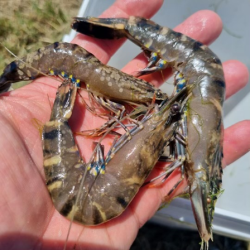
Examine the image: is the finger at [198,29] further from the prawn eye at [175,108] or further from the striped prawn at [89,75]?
the prawn eye at [175,108]

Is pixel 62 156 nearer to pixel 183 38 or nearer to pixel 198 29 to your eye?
pixel 183 38

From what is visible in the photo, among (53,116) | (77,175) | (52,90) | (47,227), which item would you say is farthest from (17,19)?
(47,227)

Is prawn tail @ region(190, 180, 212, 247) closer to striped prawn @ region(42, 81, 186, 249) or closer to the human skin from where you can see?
the human skin

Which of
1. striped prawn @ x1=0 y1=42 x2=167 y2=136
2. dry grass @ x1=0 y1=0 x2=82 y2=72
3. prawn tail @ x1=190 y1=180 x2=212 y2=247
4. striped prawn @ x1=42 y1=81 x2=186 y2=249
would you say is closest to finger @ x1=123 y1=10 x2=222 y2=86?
striped prawn @ x1=0 y1=42 x2=167 y2=136

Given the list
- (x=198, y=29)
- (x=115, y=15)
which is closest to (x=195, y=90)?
(x=198, y=29)

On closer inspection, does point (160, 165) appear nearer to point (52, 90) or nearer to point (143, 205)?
point (143, 205)

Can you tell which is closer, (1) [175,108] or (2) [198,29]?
(1) [175,108]
